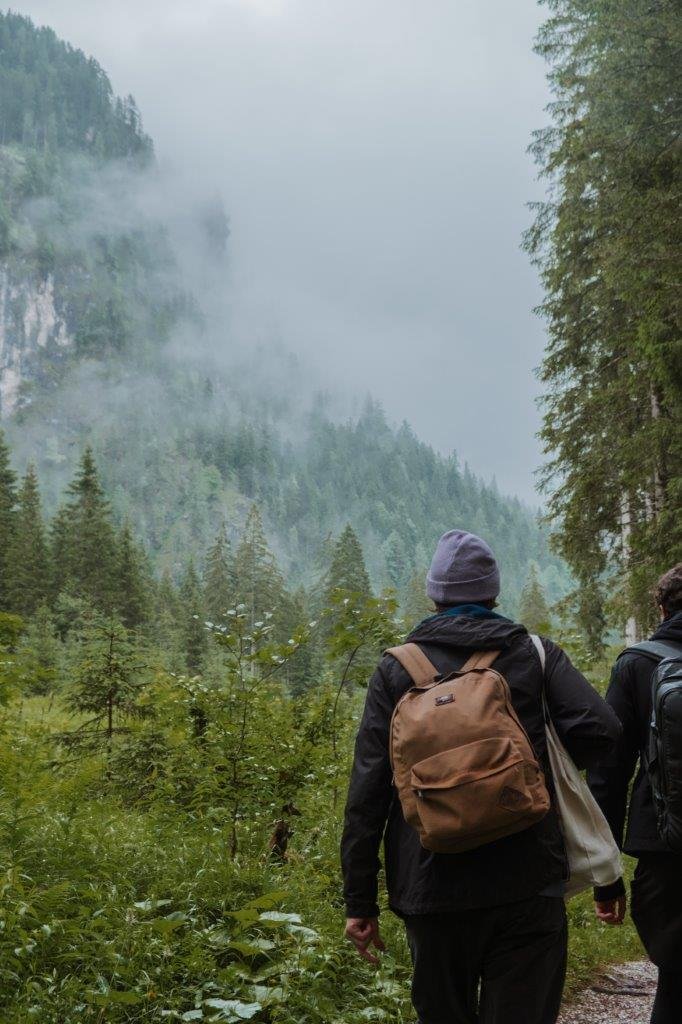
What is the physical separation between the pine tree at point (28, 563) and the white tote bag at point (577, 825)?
36.9 metres

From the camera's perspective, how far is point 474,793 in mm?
2340

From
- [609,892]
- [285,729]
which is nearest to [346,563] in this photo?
[285,729]

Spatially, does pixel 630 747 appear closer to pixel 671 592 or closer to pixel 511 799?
pixel 671 592

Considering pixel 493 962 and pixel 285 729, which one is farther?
pixel 285 729

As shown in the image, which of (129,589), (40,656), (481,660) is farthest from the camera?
(129,589)

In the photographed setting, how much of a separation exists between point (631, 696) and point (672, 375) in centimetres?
795

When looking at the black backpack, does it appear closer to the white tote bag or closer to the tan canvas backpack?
the white tote bag

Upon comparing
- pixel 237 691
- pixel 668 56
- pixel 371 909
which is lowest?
pixel 371 909

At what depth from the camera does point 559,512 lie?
16109 mm

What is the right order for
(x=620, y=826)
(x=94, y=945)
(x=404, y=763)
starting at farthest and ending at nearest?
A: (x=94, y=945), (x=620, y=826), (x=404, y=763)

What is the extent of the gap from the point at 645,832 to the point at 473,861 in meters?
1.07

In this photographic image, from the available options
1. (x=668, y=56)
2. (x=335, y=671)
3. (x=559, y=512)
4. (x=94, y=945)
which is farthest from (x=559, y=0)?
(x=94, y=945)

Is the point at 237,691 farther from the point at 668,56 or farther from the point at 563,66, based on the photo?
the point at 563,66

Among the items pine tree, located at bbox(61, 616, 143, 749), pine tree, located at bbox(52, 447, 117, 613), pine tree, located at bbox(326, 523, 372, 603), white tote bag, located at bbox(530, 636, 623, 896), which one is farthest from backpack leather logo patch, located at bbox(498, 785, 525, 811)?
pine tree, located at bbox(52, 447, 117, 613)
